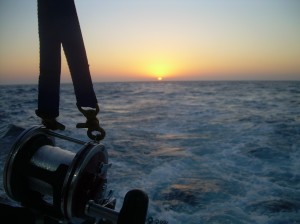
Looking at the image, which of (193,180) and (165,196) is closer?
(165,196)

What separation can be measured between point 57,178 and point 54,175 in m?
0.03

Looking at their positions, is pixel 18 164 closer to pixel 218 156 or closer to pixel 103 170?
pixel 103 170

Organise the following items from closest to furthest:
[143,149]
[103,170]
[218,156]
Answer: [103,170] < [218,156] < [143,149]

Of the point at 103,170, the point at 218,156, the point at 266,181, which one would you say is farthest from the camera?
the point at 218,156

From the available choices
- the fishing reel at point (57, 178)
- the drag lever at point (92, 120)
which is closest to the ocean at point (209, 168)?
the fishing reel at point (57, 178)

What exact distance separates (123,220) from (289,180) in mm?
6335

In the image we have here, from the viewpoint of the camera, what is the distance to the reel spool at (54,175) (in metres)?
1.65

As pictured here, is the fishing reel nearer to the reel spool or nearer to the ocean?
the reel spool

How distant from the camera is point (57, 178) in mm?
1779

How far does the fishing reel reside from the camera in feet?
5.35

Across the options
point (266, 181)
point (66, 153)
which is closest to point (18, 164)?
point (66, 153)

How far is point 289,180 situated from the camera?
661 centimetres

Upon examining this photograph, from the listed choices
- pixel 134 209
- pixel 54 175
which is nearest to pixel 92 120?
pixel 54 175

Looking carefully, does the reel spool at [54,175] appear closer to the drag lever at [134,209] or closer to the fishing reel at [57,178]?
the fishing reel at [57,178]
